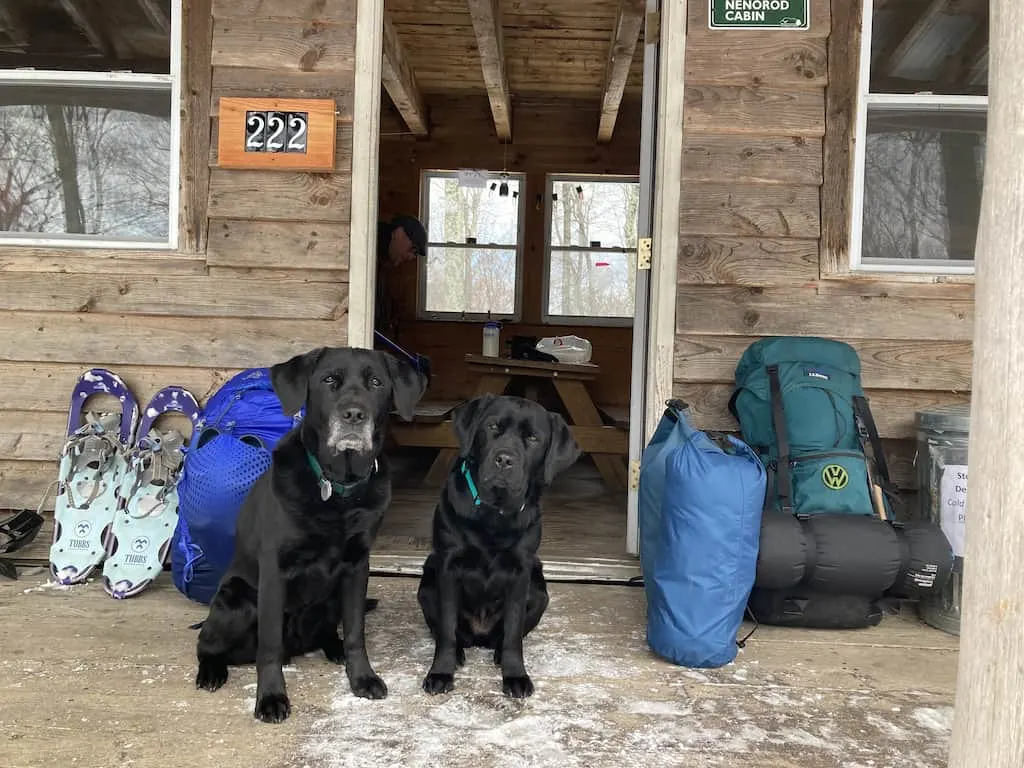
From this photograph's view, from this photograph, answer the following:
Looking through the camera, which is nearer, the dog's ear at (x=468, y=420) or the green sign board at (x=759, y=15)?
the dog's ear at (x=468, y=420)

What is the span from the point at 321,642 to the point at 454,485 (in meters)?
0.62

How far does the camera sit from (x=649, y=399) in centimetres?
350

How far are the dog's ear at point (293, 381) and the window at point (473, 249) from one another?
226 inches

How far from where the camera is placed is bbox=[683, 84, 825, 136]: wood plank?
3393mm

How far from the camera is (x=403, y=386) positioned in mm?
2389

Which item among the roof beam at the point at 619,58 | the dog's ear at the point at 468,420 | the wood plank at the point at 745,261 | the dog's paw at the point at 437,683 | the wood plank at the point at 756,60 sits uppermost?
the roof beam at the point at 619,58

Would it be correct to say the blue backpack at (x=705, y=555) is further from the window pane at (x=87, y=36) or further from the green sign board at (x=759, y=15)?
the window pane at (x=87, y=36)

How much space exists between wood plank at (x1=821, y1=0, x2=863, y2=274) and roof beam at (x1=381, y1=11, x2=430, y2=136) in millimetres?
2706

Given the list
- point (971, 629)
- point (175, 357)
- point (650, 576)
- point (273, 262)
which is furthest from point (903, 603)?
point (175, 357)

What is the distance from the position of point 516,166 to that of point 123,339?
520 cm

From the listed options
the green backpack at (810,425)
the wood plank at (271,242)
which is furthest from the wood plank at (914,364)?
the wood plank at (271,242)

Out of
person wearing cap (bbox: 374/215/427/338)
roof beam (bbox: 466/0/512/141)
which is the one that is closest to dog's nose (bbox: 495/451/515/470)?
person wearing cap (bbox: 374/215/427/338)

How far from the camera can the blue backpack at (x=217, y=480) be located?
2.88 m

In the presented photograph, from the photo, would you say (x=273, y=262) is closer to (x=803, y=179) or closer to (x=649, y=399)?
(x=649, y=399)
